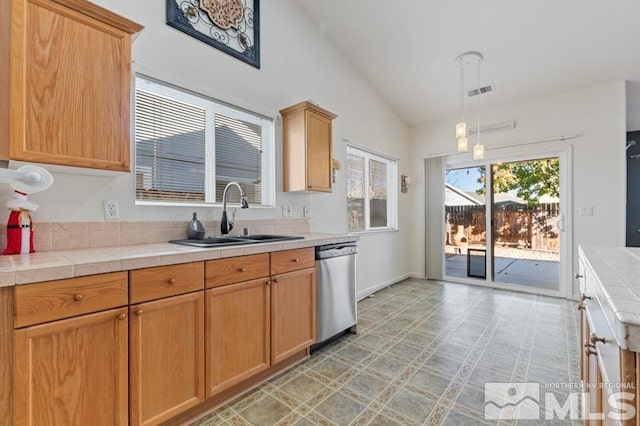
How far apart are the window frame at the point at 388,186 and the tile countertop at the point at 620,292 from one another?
2.86m

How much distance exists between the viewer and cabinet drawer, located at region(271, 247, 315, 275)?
216cm

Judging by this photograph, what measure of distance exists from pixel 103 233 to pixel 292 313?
1.38 metres

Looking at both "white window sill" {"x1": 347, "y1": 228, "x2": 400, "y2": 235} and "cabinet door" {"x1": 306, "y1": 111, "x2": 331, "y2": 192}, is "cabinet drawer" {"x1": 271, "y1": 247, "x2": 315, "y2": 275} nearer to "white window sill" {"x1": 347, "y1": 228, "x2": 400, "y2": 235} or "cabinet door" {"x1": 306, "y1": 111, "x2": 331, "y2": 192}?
"cabinet door" {"x1": 306, "y1": 111, "x2": 331, "y2": 192}

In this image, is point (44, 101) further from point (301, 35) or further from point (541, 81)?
point (541, 81)

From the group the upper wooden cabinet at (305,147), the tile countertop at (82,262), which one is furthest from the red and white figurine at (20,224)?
the upper wooden cabinet at (305,147)

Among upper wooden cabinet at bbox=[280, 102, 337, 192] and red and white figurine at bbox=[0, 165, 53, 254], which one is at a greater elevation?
upper wooden cabinet at bbox=[280, 102, 337, 192]

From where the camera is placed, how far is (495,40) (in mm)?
3318

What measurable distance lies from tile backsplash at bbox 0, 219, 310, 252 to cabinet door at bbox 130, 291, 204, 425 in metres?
0.69

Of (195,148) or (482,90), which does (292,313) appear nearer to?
(195,148)

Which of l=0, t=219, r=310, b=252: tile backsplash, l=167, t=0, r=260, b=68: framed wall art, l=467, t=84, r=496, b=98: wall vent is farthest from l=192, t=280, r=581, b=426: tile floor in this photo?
l=467, t=84, r=496, b=98: wall vent

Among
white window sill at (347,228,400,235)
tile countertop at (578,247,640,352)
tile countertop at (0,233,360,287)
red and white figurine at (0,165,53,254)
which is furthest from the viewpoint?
white window sill at (347,228,400,235)

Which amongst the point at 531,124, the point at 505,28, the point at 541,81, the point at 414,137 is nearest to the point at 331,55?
the point at 505,28

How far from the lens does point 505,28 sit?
3.15 meters

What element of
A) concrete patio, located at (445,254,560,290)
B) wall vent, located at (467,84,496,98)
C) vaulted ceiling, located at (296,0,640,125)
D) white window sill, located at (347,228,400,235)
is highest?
vaulted ceiling, located at (296,0,640,125)
